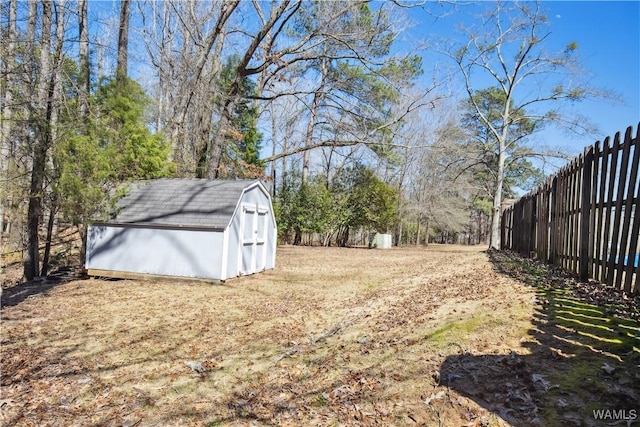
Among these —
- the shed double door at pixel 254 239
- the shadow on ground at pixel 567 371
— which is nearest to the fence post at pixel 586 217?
the shadow on ground at pixel 567 371

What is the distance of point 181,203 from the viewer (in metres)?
10.3

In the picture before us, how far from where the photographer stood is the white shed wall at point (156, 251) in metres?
9.45

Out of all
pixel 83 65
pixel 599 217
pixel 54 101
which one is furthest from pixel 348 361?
pixel 83 65

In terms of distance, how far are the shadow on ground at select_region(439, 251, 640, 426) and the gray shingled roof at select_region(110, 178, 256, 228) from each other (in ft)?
24.3

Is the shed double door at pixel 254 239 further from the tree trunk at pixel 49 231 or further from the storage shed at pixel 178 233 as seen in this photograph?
the tree trunk at pixel 49 231

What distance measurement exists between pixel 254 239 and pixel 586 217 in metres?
8.27

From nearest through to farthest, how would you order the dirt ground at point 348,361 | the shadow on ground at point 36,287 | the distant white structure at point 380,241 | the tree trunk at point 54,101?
the dirt ground at point 348,361 < the shadow on ground at point 36,287 < the tree trunk at point 54,101 < the distant white structure at point 380,241

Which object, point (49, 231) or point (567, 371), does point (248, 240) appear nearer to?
point (49, 231)

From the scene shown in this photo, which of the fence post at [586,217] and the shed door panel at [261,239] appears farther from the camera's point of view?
the shed door panel at [261,239]

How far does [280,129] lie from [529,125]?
59.7ft

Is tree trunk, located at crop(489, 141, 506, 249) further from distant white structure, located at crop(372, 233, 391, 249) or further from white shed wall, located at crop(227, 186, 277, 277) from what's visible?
white shed wall, located at crop(227, 186, 277, 277)

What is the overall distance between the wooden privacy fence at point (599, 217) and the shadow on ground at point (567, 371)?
43 cm

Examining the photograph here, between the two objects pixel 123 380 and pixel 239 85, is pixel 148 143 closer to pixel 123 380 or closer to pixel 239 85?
pixel 239 85

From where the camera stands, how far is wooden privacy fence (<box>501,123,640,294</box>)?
3918 millimetres
